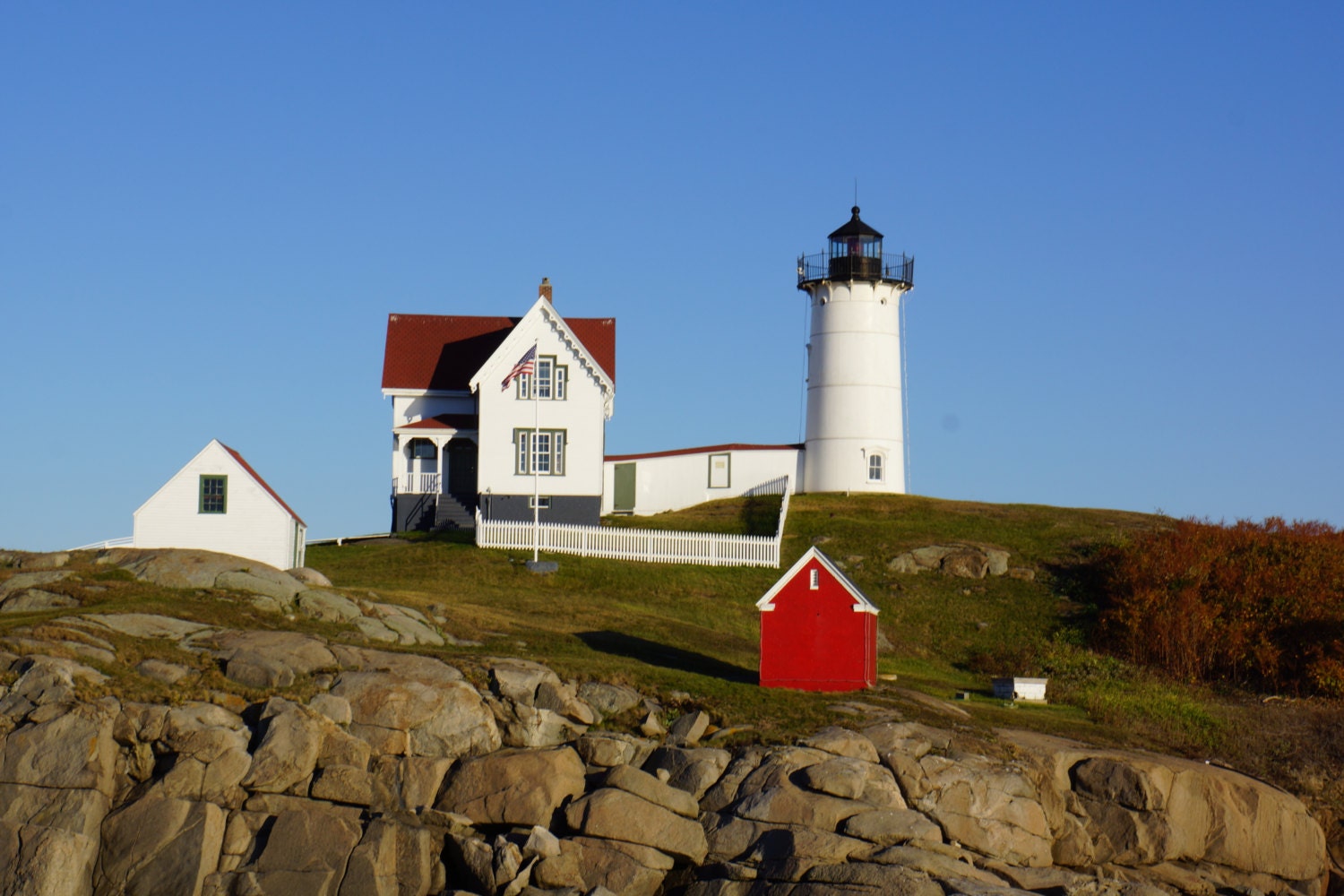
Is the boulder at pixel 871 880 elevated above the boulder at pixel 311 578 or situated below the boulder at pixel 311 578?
below

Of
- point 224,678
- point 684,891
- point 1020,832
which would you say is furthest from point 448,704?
point 1020,832

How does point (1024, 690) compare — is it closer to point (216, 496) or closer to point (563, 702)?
point (563, 702)

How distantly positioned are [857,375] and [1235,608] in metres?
19.8

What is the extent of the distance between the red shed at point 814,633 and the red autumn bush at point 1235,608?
35.3 ft

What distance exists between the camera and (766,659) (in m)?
25.2

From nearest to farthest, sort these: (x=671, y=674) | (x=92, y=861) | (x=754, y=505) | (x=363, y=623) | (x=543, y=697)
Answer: (x=92, y=861) < (x=543, y=697) < (x=671, y=674) < (x=363, y=623) < (x=754, y=505)

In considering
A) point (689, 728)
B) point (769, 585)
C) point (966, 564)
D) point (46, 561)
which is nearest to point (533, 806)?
point (689, 728)

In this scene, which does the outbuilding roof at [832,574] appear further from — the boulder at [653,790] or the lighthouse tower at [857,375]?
the lighthouse tower at [857,375]

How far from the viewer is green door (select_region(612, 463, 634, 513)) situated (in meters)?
51.9

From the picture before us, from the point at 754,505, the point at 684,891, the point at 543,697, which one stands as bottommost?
the point at 684,891

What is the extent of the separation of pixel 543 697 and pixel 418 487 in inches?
977

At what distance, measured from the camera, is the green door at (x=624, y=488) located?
51.9 meters

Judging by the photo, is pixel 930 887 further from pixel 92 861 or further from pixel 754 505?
pixel 754 505

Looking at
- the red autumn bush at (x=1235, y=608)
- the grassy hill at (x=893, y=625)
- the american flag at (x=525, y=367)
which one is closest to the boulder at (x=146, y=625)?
the grassy hill at (x=893, y=625)
